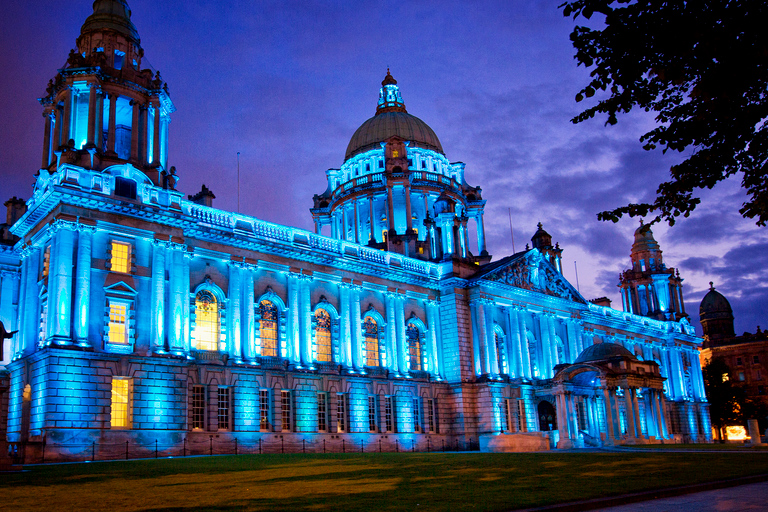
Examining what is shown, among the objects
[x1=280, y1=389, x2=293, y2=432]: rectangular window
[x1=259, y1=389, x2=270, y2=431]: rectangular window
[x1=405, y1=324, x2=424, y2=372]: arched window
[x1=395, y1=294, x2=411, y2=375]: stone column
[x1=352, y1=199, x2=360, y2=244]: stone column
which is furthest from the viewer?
[x1=352, y1=199, x2=360, y2=244]: stone column

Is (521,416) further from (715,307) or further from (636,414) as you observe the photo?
(715,307)

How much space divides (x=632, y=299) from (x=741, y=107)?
9008 cm

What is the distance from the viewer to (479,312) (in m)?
59.3

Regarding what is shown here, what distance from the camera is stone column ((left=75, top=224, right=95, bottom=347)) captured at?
36750mm

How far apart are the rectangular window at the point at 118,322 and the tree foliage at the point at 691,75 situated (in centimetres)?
3125

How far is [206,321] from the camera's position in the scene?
145 feet

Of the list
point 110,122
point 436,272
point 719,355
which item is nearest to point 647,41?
point 110,122

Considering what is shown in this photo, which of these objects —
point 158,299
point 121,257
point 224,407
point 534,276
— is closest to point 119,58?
point 121,257

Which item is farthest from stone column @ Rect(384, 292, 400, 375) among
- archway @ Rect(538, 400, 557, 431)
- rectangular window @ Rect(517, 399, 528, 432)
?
archway @ Rect(538, 400, 557, 431)

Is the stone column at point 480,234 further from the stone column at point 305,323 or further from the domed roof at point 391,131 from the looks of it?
the stone column at point 305,323

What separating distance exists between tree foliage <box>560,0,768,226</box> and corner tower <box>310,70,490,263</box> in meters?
54.1

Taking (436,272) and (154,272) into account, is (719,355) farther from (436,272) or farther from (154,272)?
(154,272)

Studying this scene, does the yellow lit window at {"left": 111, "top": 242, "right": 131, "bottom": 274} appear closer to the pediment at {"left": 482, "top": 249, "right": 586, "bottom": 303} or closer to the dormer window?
the dormer window

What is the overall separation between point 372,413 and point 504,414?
41.0 ft
